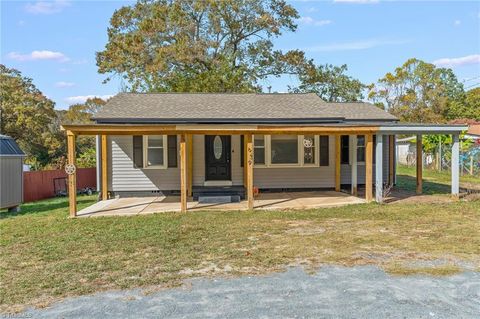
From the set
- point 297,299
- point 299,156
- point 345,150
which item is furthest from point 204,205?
point 297,299

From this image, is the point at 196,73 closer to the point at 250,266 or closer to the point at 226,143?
the point at 226,143

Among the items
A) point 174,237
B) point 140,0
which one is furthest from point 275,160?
point 140,0

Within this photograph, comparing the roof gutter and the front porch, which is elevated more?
the roof gutter

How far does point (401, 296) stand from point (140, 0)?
83.9 feet

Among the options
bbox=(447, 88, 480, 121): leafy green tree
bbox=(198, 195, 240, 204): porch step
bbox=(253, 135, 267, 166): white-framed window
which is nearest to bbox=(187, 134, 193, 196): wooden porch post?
bbox=(198, 195, 240, 204): porch step

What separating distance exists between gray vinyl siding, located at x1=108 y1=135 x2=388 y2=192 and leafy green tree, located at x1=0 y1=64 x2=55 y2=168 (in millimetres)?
11444

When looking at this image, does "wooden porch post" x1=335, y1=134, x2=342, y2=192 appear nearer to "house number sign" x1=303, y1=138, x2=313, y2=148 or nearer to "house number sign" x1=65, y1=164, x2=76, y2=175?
"house number sign" x1=303, y1=138, x2=313, y2=148

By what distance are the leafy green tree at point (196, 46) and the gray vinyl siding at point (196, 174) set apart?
423 inches

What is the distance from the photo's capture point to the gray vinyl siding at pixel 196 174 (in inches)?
483

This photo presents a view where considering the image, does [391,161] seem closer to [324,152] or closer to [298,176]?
[324,152]

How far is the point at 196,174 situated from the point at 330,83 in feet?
62.3

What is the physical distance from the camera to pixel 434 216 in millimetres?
8500

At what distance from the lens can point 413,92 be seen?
40.1 m

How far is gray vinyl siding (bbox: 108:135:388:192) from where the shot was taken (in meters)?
12.3
